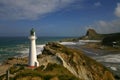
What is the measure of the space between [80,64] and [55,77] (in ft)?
48.1

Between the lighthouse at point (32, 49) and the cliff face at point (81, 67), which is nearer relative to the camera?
the lighthouse at point (32, 49)

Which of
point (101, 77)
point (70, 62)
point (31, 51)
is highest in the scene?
point (31, 51)

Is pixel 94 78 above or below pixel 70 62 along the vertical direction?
below

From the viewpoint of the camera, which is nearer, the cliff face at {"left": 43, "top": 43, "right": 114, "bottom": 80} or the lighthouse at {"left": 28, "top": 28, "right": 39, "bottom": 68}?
the lighthouse at {"left": 28, "top": 28, "right": 39, "bottom": 68}

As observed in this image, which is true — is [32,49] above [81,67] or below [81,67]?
above

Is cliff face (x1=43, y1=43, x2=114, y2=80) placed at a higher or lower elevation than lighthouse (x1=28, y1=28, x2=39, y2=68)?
lower

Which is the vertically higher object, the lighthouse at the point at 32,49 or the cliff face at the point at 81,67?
the lighthouse at the point at 32,49

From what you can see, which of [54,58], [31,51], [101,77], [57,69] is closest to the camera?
[31,51]

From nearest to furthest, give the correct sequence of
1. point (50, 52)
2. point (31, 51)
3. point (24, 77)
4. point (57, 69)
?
point (24, 77) < point (31, 51) < point (57, 69) < point (50, 52)

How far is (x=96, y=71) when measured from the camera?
36.3m

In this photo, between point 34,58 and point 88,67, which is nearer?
point 34,58

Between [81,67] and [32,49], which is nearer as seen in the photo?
[32,49]

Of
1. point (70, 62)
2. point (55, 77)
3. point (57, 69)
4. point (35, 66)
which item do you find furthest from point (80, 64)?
point (55, 77)

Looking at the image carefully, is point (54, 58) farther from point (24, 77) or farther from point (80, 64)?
point (24, 77)
